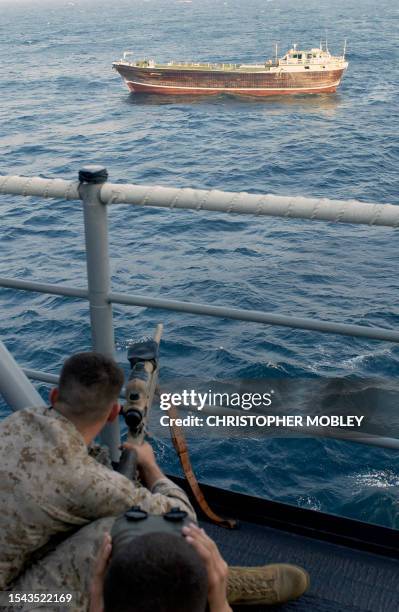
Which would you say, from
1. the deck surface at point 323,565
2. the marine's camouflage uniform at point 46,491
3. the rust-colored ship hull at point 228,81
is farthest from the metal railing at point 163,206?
the rust-colored ship hull at point 228,81

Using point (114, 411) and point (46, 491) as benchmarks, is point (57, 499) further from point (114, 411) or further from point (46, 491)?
point (114, 411)

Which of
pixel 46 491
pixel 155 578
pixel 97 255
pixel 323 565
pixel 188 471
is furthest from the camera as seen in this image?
pixel 323 565

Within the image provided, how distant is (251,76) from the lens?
2655 inches

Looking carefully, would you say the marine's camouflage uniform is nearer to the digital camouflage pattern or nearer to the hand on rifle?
the digital camouflage pattern

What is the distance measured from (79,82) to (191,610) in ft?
259

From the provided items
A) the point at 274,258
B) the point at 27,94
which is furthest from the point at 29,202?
the point at 27,94

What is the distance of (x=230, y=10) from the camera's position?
511 feet

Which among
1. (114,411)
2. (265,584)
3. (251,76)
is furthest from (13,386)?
(251,76)

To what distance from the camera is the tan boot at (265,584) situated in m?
3.21

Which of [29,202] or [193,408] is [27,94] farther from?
[193,408]

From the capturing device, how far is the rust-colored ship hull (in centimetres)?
6744

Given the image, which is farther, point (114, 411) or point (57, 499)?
point (114, 411)

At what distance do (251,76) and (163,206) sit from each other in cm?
6759

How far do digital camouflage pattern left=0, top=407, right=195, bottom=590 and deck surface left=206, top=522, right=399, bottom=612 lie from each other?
1.23 m
